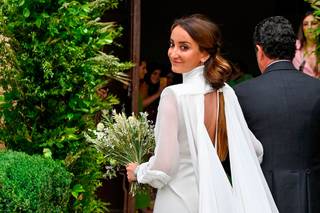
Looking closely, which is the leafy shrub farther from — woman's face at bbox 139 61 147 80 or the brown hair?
woman's face at bbox 139 61 147 80

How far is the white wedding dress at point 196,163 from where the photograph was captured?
13.2ft

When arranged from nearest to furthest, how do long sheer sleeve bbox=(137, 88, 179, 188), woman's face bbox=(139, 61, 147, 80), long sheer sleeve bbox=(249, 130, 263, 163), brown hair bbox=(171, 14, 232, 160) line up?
long sheer sleeve bbox=(137, 88, 179, 188), brown hair bbox=(171, 14, 232, 160), long sheer sleeve bbox=(249, 130, 263, 163), woman's face bbox=(139, 61, 147, 80)

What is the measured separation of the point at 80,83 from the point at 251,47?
586 cm

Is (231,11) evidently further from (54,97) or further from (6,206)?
(6,206)

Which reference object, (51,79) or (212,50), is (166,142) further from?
(51,79)

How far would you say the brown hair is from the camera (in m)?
4.16

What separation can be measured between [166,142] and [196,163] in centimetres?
21

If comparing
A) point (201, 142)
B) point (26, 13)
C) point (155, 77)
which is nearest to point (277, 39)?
point (201, 142)

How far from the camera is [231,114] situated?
13.7 ft

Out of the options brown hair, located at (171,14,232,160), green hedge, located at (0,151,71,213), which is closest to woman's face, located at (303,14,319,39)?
brown hair, located at (171,14,232,160)

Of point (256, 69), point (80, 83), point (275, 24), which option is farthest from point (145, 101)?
point (275, 24)

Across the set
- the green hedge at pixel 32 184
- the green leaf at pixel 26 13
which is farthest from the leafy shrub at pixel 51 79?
the green hedge at pixel 32 184

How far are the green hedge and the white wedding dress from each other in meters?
0.64

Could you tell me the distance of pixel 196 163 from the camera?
4.07m
